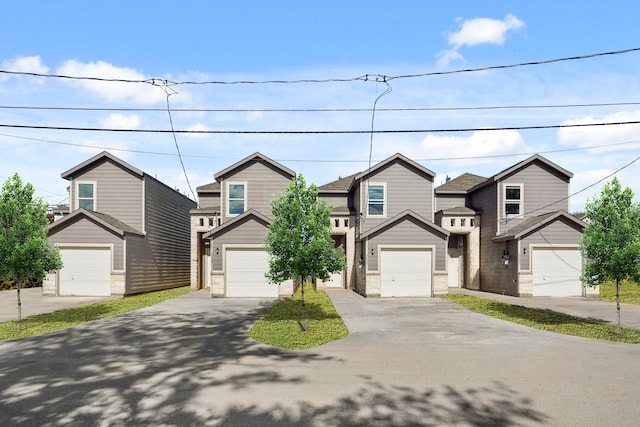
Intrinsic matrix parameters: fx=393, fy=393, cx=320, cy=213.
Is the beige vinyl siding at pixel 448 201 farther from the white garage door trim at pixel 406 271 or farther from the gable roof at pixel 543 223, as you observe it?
the white garage door trim at pixel 406 271

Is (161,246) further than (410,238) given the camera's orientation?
Yes

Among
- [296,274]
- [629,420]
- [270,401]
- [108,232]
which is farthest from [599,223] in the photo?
[108,232]

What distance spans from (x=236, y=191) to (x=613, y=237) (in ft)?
64.4

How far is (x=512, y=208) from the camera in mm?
24766

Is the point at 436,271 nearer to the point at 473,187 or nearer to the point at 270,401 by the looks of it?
the point at 473,187

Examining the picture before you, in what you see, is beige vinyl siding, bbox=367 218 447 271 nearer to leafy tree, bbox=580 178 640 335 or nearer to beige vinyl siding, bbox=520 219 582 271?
beige vinyl siding, bbox=520 219 582 271

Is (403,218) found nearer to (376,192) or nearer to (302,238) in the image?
(376,192)

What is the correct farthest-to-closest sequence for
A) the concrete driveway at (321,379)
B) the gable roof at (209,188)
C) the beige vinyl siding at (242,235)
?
the gable roof at (209,188) < the beige vinyl siding at (242,235) < the concrete driveway at (321,379)

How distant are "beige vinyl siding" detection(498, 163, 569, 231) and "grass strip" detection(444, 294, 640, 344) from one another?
8217 mm

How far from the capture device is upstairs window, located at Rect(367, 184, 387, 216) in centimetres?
2527

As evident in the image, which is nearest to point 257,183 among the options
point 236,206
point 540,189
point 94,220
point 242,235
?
point 236,206

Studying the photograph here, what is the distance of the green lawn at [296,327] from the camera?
11219mm

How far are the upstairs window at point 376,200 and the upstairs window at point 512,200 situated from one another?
7569 mm

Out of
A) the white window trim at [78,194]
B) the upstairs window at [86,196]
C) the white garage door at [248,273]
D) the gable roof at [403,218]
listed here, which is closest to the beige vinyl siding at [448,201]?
the gable roof at [403,218]
